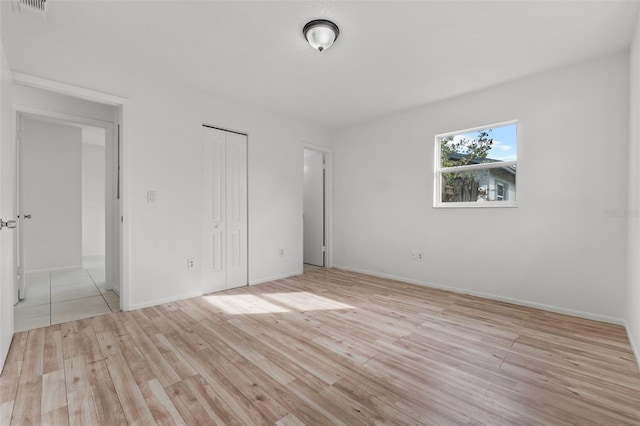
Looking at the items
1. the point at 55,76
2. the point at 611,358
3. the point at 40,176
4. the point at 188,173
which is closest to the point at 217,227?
the point at 188,173

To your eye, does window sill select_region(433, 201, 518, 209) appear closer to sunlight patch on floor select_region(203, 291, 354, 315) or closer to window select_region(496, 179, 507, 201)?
window select_region(496, 179, 507, 201)

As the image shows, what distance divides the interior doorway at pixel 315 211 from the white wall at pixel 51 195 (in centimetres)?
422

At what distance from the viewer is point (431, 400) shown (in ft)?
5.21

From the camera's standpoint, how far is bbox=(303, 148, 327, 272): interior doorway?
541cm

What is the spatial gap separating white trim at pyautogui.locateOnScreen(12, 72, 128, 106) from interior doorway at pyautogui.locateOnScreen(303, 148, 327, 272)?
10.2ft

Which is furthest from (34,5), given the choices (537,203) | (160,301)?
(537,203)

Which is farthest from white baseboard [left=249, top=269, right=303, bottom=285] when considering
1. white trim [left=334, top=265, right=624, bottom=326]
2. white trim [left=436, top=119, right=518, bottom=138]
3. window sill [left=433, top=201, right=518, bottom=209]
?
white trim [left=436, top=119, right=518, bottom=138]

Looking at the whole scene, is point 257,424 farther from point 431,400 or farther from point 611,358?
point 611,358

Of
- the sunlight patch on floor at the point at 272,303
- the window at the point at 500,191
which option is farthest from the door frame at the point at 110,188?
the window at the point at 500,191

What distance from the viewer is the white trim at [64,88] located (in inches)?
96.2

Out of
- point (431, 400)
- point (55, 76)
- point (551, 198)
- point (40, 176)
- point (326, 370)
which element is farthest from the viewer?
point (40, 176)

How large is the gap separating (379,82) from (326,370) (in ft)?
9.89

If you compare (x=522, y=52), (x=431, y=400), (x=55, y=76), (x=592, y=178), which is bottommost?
(x=431, y=400)

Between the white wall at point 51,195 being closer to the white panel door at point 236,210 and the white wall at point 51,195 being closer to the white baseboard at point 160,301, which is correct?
the white baseboard at point 160,301
